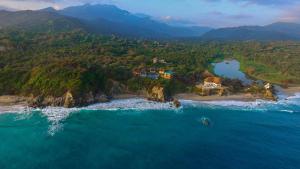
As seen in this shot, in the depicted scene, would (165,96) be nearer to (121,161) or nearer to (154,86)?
(154,86)

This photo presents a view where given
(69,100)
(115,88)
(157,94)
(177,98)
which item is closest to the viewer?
(69,100)

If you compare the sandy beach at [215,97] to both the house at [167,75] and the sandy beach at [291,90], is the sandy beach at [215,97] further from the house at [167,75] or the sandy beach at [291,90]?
the sandy beach at [291,90]

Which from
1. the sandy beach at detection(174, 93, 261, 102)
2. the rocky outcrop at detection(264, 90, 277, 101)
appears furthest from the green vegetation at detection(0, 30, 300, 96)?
the rocky outcrop at detection(264, 90, 277, 101)

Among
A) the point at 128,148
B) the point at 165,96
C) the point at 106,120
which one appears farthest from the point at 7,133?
the point at 165,96

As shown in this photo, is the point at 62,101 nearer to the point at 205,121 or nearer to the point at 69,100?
the point at 69,100

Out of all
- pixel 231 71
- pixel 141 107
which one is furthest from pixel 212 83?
pixel 231 71

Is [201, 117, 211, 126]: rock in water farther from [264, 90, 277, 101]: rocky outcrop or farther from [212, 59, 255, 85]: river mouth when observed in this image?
[212, 59, 255, 85]: river mouth

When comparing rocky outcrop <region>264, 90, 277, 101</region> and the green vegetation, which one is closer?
the green vegetation
